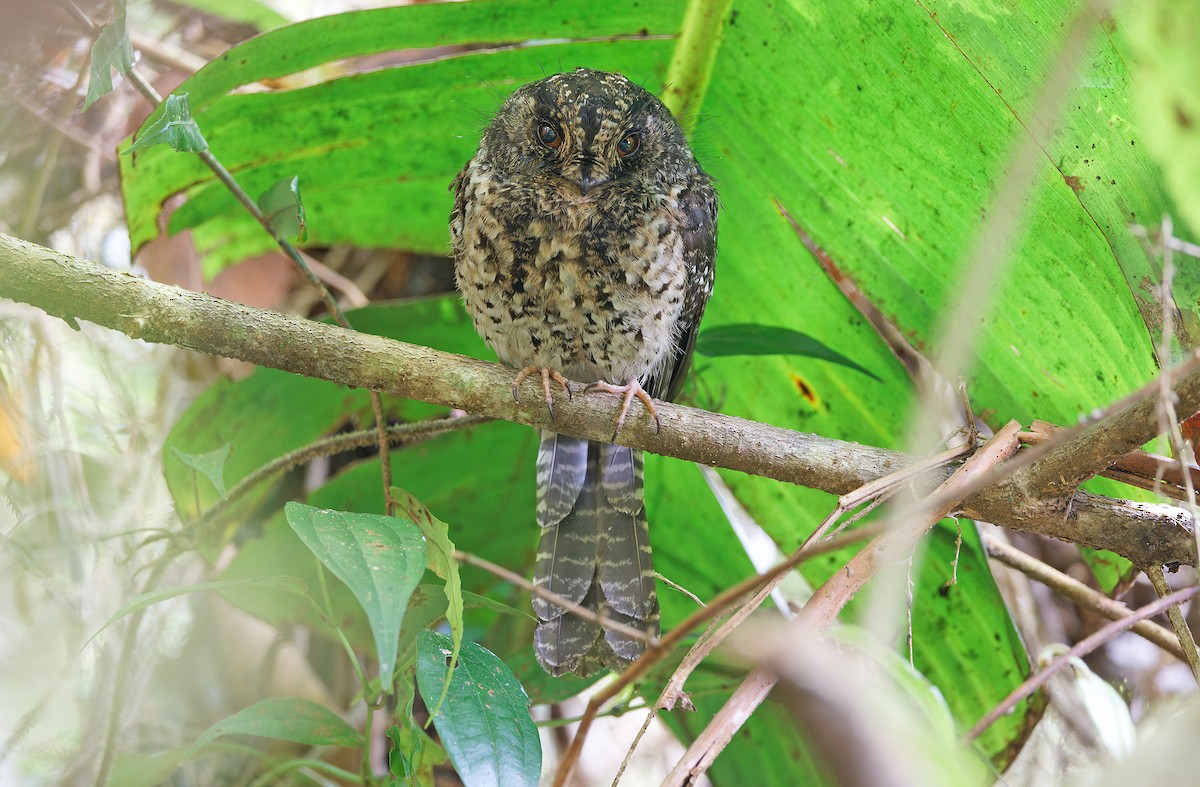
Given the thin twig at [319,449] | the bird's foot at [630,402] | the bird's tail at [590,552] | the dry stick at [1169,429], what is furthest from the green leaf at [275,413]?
the dry stick at [1169,429]

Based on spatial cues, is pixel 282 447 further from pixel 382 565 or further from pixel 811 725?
pixel 811 725

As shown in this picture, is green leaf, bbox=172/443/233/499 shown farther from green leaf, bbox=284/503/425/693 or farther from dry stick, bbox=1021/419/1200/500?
dry stick, bbox=1021/419/1200/500

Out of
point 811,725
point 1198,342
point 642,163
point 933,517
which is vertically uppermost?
point 642,163

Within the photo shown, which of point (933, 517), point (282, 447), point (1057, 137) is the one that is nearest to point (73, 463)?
point (282, 447)

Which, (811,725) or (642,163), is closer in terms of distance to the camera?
(811,725)

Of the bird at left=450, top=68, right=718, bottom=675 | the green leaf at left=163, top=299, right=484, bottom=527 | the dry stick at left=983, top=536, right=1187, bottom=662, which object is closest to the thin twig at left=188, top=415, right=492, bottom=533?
the green leaf at left=163, top=299, right=484, bottom=527
